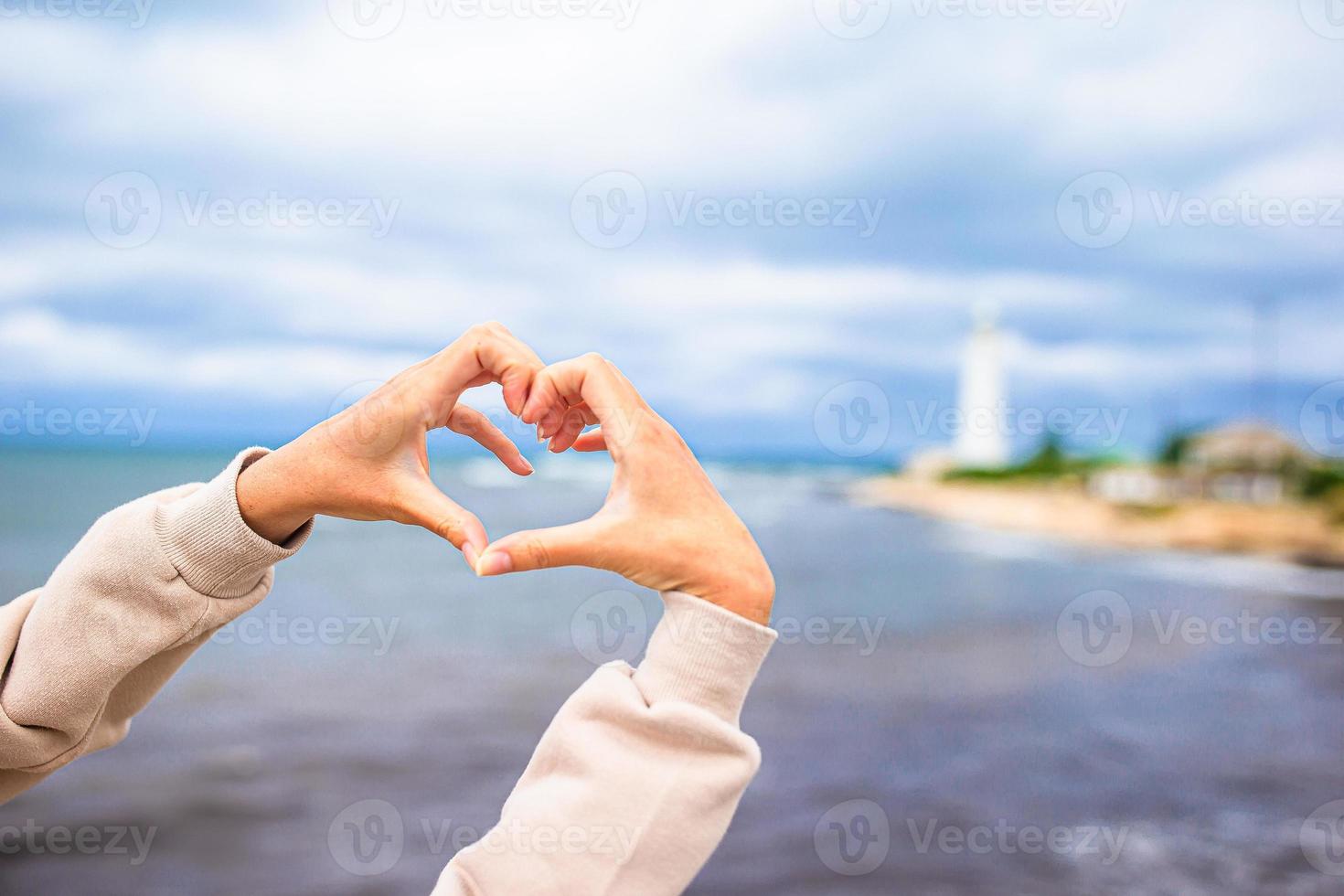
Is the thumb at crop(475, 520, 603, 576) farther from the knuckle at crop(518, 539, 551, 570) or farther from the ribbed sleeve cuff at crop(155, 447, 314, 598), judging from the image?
the ribbed sleeve cuff at crop(155, 447, 314, 598)

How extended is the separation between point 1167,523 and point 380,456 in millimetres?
23131

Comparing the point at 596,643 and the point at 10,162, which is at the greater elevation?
the point at 10,162

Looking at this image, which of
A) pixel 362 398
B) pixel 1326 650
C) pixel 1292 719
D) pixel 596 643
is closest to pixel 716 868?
pixel 362 398

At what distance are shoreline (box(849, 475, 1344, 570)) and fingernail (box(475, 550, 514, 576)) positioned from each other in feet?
67.7

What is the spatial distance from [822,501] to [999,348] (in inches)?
472

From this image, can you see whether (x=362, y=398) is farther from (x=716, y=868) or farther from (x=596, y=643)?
(x=596, y=643)

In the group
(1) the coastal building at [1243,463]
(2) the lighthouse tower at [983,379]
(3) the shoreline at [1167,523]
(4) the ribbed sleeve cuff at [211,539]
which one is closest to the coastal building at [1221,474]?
(1) the coastal building at [1243,463]

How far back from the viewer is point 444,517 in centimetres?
110

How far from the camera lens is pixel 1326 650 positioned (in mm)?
10125

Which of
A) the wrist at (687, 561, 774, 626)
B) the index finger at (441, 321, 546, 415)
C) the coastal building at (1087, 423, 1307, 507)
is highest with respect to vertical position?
the index finger at (441, 321, 546, 415)

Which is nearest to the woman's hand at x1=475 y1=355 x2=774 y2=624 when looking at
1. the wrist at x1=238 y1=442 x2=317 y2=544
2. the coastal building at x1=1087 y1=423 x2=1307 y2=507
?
the wrist at x1=238 y1=442 x2=317 y2=544

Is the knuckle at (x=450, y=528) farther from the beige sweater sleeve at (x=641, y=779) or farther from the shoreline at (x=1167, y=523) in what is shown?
the shoreline at (x=1167, y=523)

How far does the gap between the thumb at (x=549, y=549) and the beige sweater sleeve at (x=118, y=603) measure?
335 mm

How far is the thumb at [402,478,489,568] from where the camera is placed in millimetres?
1045
